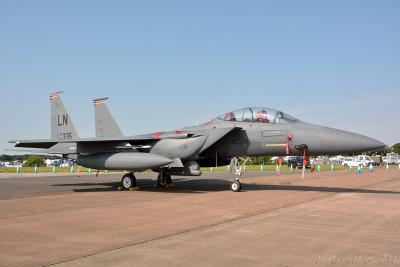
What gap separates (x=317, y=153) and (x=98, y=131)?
38.3 ft

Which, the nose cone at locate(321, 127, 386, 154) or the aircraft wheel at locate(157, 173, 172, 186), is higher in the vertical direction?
the nose cone at locate(321, 127, 386, 154)

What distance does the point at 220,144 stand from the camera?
39.7ft

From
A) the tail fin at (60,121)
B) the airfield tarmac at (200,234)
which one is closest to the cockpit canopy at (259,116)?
the airfield tarmac at (200,234)

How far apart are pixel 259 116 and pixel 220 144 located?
173cm

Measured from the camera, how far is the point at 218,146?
40.0 feet

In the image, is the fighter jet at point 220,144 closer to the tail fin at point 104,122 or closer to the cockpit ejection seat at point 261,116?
the cockpit ejection seat at point 261,116

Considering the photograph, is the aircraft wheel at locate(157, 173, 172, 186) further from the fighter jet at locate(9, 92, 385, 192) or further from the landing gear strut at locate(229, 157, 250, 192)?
the landing gear strut at locate(229, 157, 250, 192)

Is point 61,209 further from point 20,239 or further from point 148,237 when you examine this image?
point 148,237

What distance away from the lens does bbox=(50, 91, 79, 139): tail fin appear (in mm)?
16891

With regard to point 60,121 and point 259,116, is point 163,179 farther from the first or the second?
point 60,121

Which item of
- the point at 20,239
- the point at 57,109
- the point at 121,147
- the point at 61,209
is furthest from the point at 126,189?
the point at 20,239

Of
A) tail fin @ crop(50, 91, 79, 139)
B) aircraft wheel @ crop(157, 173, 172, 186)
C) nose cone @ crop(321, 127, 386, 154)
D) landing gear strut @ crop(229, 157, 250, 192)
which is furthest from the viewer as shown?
tail fin @ crop(50, 91, 79, 139)

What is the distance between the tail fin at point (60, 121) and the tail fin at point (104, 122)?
1288 millimetres

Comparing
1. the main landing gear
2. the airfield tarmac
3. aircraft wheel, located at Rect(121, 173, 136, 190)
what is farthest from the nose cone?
aircraft wheel, located at Rect(121, 173, 136, 190)
